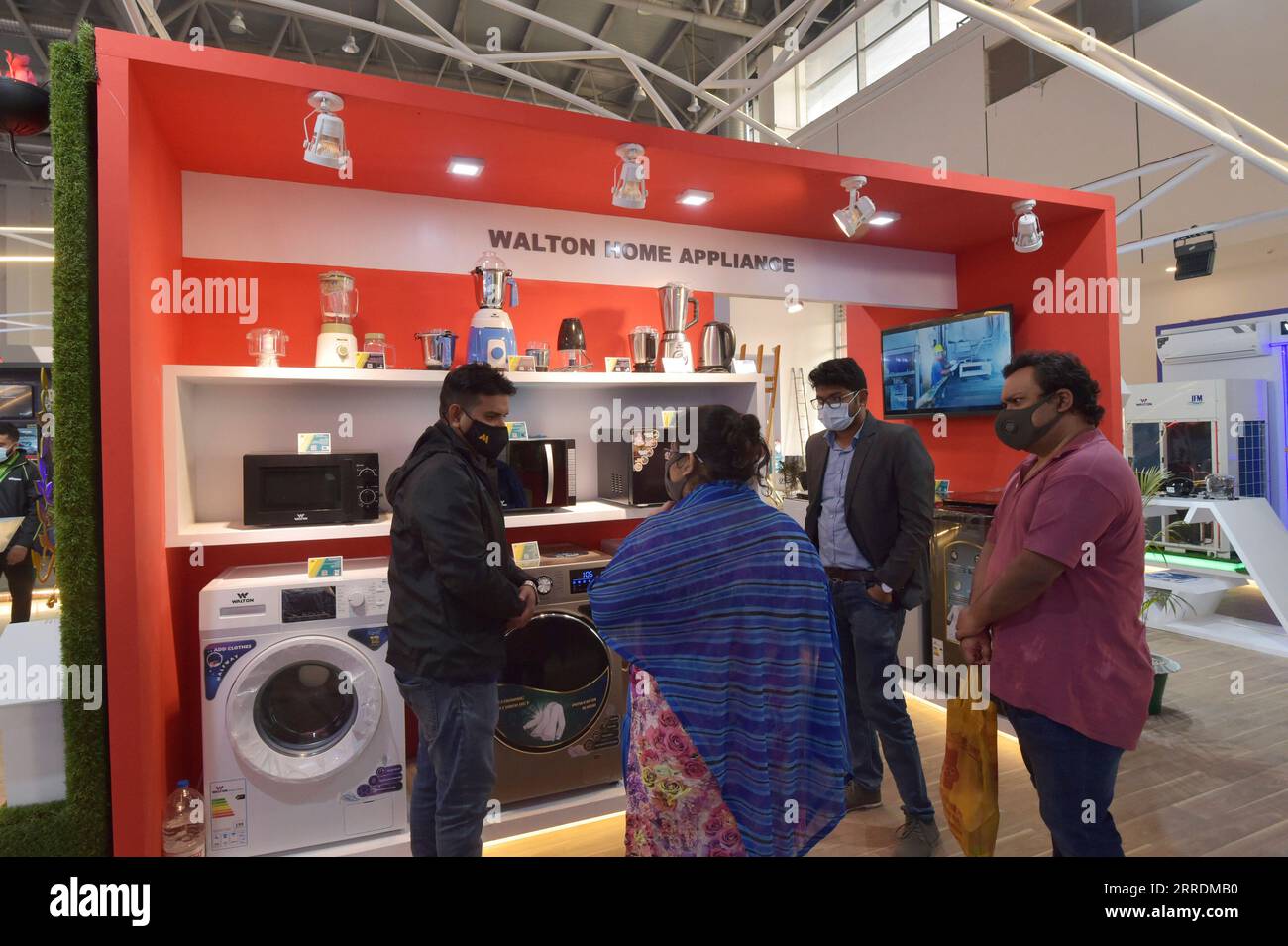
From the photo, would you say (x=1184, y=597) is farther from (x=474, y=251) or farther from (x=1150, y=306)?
(x=474, y=251)

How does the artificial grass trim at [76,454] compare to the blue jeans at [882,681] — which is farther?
the blue jeans at [882,681]

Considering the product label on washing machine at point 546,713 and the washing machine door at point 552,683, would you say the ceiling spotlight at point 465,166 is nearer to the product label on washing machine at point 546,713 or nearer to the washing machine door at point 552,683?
the washing machine door at point 552,683

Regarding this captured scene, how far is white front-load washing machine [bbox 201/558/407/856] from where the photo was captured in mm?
2557

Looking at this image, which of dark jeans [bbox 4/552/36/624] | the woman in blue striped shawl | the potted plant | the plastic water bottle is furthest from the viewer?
dark jeans [bbox 4/552/36/624]

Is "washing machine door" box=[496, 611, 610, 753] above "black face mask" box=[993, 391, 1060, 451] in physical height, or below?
below

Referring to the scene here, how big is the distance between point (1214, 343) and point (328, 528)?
352 inches

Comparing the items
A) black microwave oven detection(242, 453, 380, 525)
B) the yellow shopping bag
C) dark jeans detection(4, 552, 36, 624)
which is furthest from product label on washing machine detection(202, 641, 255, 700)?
dark jeans detection(4, 552, 36, 624)

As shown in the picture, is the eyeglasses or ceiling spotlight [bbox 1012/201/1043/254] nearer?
the eyeglasses

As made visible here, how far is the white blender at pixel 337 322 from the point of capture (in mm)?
2945

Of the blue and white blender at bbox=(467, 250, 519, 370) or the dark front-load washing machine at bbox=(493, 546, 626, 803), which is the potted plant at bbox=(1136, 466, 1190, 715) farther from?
the blue and white blender at bbox=(467, 250, 519, 370)

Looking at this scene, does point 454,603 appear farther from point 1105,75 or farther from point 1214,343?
point 1214,343

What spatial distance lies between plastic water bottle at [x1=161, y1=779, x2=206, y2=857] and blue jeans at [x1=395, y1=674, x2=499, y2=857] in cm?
97

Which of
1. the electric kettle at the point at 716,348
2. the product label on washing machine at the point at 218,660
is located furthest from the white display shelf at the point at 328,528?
the electric kettle at the point at 716,348

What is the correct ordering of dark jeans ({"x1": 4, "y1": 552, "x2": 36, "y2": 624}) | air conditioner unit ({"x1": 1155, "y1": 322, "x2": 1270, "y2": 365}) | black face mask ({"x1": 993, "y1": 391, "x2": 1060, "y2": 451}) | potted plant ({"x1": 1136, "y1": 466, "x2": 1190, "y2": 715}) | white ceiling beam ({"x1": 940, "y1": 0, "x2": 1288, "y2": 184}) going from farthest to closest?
air conditioner unit ({"x1": 1155, "y1": 322, "x2": 1270, "y2": 365}), dark jeans ({"x1": 4, "y1": 552, "x2": 36, "y2": 624}), potted plant ({"x1": 1136, "y1": 466, "x2": 1190, "y2": 715}), white ceiling beam ({"x1": 940, "y1": 0, "x2": 1288, "y2": 184}), black face mask ({"x1": 993, "y1": 391, "x2": 1060, "y2": 451})
